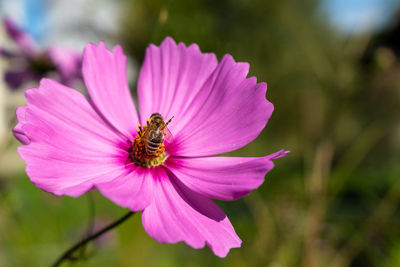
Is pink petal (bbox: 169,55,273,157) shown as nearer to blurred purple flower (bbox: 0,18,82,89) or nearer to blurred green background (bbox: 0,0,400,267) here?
blurred green background (bbox: 0,0,400,267)

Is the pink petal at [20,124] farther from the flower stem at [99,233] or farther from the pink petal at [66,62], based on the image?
the pink petal at [66,62]

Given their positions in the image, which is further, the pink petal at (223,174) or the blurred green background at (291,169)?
the blurred green background at (291,169)

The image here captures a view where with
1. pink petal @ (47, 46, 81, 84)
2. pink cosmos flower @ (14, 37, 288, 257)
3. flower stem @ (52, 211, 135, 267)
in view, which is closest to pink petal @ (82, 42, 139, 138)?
pink cosmos flower @ (14, 37, 288, 257)

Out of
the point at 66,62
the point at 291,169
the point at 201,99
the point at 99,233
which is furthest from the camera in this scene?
the point at 291,169

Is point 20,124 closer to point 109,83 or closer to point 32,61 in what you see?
point 109,83

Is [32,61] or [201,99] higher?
[201,99]

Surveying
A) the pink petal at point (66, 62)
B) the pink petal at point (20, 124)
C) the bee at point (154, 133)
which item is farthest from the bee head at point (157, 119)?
the pink petal at point (66, 62)

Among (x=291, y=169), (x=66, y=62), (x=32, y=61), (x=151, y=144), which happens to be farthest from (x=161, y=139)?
(x=291, y=169)
